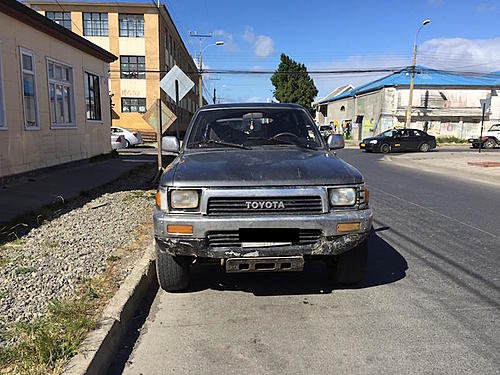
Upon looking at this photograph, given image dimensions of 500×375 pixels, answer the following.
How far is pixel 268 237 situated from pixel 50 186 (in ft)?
23.2

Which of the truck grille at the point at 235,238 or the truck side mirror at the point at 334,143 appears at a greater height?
the truck side mirror at the point at 334,143

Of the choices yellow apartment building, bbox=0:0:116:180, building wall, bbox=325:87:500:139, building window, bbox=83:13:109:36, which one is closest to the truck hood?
yellow apartment building, bbox=0:0:116:180

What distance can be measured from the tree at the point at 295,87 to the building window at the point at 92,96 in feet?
140

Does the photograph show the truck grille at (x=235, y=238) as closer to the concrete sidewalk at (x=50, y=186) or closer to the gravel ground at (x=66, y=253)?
the gravel ground at (x=66, y=253)

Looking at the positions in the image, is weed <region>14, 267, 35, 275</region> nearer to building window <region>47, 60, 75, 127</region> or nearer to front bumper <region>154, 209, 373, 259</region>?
front bumper <region>154, 209, 373, 259</region>

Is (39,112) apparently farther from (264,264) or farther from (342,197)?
(342,197)

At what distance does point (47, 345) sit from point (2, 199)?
5564 millimetres

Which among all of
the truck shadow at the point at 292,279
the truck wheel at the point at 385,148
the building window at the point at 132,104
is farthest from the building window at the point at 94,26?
the truck shadow at the point at 292,279

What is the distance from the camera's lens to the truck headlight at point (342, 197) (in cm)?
346

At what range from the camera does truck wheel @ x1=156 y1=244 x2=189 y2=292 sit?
3.79m

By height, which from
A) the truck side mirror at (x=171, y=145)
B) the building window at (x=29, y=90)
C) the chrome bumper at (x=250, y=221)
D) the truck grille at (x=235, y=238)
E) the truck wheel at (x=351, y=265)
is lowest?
the truck wheel at (x=351, y=265)

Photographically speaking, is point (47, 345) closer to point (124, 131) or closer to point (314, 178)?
point (314, 178)

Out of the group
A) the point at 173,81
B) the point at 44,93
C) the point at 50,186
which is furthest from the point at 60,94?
the point at 50,186

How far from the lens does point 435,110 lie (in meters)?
38.0
